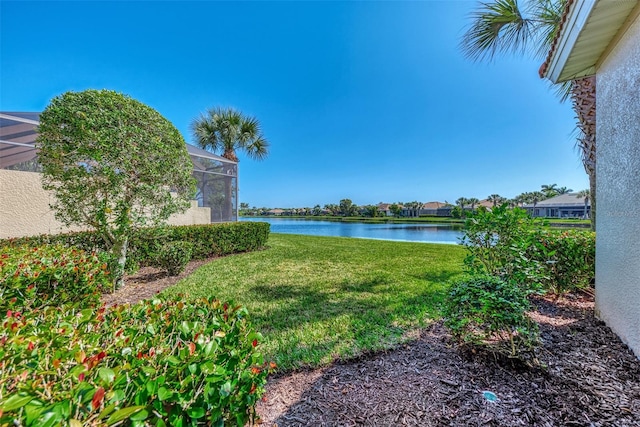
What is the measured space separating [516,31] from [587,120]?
105 inches

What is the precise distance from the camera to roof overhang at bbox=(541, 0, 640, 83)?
2564mm

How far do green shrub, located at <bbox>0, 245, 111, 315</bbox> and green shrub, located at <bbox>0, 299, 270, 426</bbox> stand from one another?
135 centimetres

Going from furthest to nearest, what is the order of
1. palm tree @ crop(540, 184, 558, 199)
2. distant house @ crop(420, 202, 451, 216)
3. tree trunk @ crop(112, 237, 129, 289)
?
distant house @ crop(420, 202, 451, 216) < palm tree @ crop(540, 184, 558, 199) < tree trunk @ crop(112, 237, 129, 289)

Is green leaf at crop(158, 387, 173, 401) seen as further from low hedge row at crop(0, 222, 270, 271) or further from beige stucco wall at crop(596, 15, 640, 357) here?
low hedge row at crop(0, 222, 270, 271)

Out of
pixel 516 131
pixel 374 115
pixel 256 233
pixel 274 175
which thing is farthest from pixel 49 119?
pixel 274 175

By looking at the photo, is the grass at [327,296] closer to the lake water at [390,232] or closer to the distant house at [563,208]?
the lake water at [390,232]

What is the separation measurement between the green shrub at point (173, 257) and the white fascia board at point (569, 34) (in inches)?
307

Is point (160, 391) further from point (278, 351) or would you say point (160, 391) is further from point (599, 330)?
point (599, 330)

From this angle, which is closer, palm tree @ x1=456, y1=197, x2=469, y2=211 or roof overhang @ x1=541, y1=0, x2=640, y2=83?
roof overhang @ x1=541, y1=0, x2=640, y2=83

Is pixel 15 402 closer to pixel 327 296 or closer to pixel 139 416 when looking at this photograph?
pixel 139 416

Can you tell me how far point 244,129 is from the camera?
14570 millimetres

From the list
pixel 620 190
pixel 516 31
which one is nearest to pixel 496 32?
pixel 516 31

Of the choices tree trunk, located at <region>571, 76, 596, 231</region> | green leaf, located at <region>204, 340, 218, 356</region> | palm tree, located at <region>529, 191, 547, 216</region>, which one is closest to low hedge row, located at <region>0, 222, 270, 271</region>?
green leaf, located at <region>204, 340, 218, 356</region>

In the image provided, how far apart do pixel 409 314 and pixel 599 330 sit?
2142 millimetres
